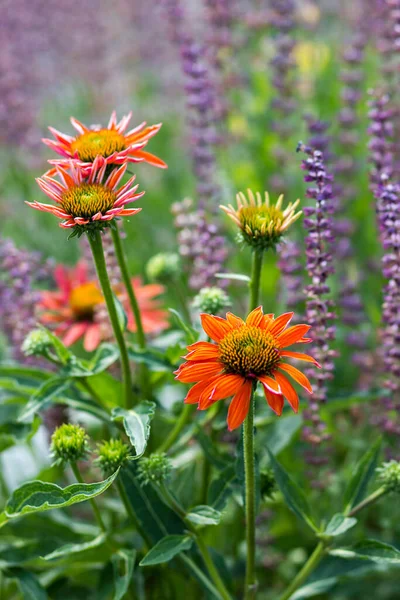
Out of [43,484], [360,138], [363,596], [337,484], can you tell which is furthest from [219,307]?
[360,138]

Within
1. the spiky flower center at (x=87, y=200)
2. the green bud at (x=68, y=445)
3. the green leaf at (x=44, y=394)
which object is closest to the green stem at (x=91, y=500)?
the green bud at (x=68, y=445)

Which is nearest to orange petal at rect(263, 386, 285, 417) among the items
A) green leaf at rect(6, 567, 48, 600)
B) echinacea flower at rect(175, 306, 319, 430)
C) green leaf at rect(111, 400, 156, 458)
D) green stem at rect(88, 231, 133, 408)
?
echinacea flower at rect(175, 306, 319, 430)

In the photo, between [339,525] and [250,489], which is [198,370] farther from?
[339,525]

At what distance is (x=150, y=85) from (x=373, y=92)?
219cm

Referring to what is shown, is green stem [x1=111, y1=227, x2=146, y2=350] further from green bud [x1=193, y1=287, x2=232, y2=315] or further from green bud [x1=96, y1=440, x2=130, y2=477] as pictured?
green bud [x1=96, y1=440, x2=130, y2=477]

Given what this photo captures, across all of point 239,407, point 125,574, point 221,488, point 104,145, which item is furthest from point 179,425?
point 104,145

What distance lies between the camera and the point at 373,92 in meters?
1.14

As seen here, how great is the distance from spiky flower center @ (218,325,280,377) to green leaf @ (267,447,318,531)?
0.69 feet

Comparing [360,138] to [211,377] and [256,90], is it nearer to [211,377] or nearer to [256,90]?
[256,90]

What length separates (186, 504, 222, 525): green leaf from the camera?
94 cm

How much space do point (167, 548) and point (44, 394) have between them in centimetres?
29

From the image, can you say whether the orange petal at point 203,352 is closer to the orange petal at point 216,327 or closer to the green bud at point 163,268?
the orange petal at point 216,327

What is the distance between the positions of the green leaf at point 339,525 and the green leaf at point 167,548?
19 centimetres

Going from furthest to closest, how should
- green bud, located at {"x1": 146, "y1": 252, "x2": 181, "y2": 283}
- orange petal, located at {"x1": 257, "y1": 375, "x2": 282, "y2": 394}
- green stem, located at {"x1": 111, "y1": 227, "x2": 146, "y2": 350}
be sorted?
green bud, located at {"x1": 146, "y1": 252, "x2": 181, "y2": 283}
green stem, located at {"x1": 111, "y1": 227, "x2": 146, "y2": 350}
orange petal, located at {"x1": 257, "y1": 375, "x2": 282, "y2": 394}
